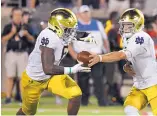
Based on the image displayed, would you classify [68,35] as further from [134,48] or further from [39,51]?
[134,48]

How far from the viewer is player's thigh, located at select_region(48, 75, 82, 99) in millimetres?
7441

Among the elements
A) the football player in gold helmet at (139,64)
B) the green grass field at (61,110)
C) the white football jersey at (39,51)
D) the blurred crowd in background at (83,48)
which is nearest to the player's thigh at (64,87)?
the white football jersey at (39,51)

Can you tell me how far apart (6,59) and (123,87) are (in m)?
2.25

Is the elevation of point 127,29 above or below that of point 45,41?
above

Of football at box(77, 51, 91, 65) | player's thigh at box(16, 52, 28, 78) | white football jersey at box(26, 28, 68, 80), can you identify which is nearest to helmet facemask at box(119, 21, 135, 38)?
football at box(77, 51, 91, 65)

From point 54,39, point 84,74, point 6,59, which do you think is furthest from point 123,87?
point 54,39

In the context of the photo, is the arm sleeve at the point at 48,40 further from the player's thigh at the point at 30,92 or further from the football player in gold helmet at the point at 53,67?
the player's thigh at the point at 30,92

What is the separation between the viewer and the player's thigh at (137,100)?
6.93 metres

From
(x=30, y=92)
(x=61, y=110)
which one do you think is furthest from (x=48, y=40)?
(x=61, y=110)

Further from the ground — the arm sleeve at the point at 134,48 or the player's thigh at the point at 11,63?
the arm sleeve at the point at 134,48

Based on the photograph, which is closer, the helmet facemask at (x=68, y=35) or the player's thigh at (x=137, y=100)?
the player's thigh at (x=137, y=100)

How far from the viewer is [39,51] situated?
7.54 meters

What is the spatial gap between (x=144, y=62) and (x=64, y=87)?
98 centimetres

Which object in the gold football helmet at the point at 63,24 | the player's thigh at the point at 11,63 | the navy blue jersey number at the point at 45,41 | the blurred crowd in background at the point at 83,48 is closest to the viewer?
the navy blue jersey number at the point at 45,41
